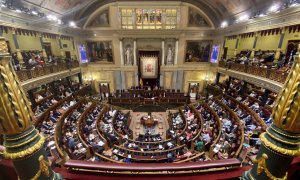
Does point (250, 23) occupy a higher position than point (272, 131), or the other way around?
point (250, 23)

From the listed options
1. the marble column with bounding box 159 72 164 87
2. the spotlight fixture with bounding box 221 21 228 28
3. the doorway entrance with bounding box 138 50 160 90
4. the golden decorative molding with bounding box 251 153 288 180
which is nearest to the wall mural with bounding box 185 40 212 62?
the spotlight fixture with bounding box 221 21 228 28

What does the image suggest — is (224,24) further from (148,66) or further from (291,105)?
(291,105)

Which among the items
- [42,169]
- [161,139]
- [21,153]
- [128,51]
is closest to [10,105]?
[21,153]

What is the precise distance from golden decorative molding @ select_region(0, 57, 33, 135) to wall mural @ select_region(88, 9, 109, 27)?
19.7 m

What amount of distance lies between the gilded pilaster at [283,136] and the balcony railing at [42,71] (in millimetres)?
13083

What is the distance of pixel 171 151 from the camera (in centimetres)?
869

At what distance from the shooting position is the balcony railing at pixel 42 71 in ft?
34.9

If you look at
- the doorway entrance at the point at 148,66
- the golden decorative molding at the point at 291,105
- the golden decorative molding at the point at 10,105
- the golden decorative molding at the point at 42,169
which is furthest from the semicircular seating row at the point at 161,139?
the doorway entrance at the point at 148,66

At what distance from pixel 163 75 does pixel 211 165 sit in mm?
18091

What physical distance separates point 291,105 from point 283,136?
0.97 feet

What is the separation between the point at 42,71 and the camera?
12.7 metres

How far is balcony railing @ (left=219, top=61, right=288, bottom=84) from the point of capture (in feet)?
31.0

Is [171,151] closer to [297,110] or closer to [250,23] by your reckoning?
[297,110]

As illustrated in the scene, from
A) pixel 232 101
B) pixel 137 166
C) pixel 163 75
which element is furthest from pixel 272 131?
pixel 163 75
